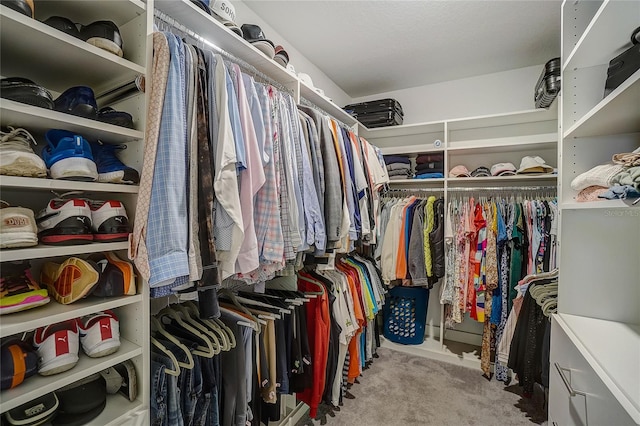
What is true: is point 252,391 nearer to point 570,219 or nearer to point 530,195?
point 570,219

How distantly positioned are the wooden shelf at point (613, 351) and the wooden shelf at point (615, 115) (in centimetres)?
70

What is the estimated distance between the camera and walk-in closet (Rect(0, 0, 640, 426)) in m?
0.78

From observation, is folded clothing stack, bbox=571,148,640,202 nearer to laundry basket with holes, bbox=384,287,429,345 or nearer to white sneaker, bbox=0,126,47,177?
white sneaker, bbox=0,126,47,177

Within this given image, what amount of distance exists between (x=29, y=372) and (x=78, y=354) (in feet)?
0.39

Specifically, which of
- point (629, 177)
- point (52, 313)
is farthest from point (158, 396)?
point (629, 177)

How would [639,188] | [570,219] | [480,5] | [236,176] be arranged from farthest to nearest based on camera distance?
[480,5] < [570,219] < [236,176] < [639,188]

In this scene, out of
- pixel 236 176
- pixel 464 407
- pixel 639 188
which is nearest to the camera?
pixel 639 188

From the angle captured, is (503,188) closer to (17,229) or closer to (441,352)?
(441,352)

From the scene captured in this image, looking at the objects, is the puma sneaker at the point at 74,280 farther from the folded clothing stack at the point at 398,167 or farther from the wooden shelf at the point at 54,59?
the folded clothing stack at the point at 398,167

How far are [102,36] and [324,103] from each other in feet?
4.88

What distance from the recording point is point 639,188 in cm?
71

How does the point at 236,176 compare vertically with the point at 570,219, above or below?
above

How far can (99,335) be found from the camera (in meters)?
0.84

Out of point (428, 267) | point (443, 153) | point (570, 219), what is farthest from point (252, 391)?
point (443, 153)
